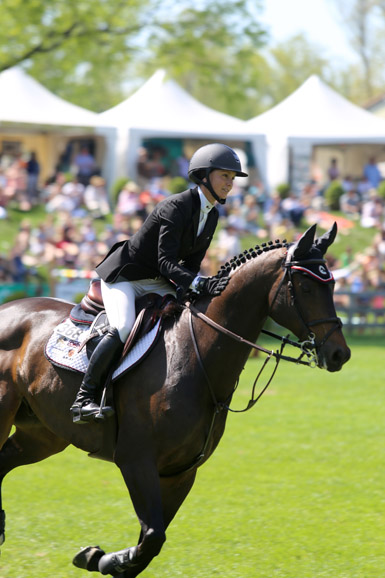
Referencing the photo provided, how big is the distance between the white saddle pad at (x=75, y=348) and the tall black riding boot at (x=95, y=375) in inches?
3.2

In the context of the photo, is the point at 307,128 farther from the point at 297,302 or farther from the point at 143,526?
the point at 143,526

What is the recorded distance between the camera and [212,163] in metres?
5.50

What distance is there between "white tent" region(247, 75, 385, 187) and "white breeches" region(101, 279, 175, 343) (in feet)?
79.0

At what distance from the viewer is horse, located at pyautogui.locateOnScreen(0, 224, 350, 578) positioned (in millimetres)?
5148

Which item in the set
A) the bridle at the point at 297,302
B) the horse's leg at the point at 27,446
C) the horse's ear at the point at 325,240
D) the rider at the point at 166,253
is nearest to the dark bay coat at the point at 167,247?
the rider at the point at 166,253

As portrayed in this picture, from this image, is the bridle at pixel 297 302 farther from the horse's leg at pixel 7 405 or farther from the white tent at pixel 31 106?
the white tent at pixel 31 106

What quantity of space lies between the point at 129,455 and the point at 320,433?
613 cm

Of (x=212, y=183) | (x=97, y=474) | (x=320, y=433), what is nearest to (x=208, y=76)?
(x=320, y=433)

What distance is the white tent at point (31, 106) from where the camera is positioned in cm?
2745

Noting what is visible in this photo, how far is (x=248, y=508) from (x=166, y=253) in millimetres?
3267

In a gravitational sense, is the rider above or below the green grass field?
above

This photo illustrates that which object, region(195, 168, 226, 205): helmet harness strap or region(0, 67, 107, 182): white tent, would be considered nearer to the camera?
region(195, 168, 226, 205): helmet harness strap

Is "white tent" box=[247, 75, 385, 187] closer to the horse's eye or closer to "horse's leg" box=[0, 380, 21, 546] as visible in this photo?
"horse's leg" box=[0, 380, 21, 546]

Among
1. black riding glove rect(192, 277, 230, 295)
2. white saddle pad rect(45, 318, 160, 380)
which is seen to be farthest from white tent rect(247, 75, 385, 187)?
black riding glove rect(192, 277, 230, 295)
